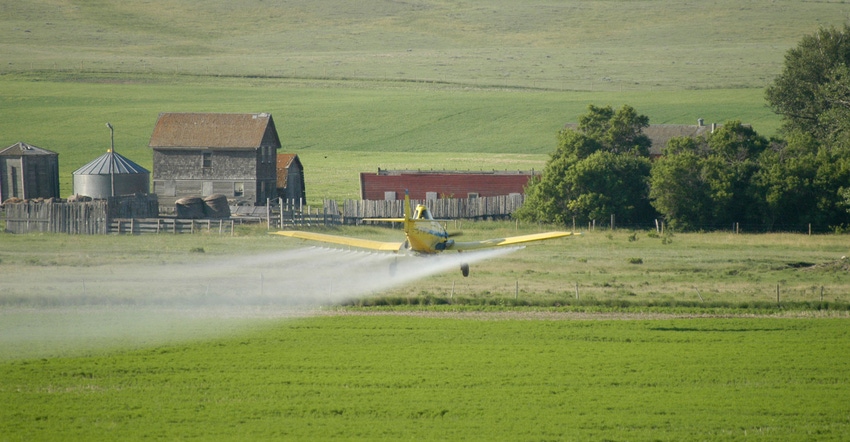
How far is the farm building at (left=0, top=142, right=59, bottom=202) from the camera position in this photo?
74375mm

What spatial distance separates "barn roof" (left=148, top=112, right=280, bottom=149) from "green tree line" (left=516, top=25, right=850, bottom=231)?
19.3 metres

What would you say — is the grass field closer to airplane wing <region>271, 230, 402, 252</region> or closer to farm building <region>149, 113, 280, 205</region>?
airplane wing <region>271, 230, 402, 252</region>

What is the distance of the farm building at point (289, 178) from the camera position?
8262cm

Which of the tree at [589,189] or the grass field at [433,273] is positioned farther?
the tree at [589,189]

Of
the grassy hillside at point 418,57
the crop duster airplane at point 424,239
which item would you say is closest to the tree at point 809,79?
the crop duster airplane at point 424,239

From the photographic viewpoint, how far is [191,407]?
2547 centimetres

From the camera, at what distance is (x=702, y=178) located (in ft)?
229

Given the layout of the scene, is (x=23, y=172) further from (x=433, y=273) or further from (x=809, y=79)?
(x=809, y=79)

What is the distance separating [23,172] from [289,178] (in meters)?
19.5

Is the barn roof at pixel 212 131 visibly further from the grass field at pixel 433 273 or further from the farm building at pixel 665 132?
the farm building at pixel 665 132

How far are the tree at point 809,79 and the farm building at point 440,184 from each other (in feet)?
71.4

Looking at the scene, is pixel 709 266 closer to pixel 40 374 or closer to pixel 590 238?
pixel 590 238

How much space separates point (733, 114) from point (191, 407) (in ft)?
346

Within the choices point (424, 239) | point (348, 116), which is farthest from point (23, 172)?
point (348, 116)
